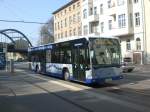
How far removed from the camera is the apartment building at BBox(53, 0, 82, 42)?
80.6 m

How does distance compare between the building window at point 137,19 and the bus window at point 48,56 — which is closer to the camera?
the bus window at point 48,56

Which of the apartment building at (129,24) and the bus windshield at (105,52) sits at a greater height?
the apartment building at (129,24)

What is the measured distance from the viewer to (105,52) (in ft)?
67.2

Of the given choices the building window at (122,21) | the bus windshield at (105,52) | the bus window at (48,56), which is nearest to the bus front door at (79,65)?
the bus windshield at (105,52)

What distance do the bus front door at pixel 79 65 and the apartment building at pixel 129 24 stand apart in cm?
3119

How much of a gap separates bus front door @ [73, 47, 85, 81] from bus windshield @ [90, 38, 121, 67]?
98 centimetres

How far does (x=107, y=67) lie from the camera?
2030 cm

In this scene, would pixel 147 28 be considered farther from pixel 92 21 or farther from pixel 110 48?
pixel 110 48

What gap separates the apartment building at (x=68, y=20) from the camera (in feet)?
265

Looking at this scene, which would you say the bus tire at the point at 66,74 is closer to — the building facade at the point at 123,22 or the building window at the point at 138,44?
the building facade at the point at 123,22

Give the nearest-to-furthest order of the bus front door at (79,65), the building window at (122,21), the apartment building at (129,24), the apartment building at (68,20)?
the bus front door at (79,65)
the apartment building at (129,24)
the building window at (122,21)
the apartment building at (68,20)

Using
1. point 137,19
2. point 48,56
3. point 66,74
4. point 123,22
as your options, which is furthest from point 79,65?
point 123,22

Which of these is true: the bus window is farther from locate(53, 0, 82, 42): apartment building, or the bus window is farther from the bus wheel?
locate(53, 0, 82, 42): apartment building

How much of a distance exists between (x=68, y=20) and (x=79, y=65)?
225ft
